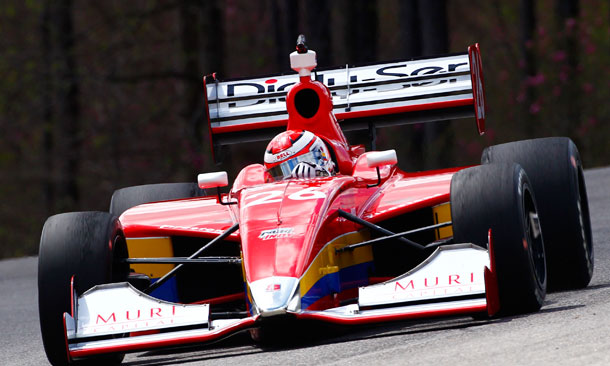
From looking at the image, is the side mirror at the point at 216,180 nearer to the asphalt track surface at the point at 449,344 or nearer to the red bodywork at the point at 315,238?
the red bodywork at the point at 315,238

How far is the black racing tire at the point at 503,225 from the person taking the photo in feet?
19.8

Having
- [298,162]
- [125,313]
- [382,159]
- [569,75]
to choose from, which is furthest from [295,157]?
[569,75]

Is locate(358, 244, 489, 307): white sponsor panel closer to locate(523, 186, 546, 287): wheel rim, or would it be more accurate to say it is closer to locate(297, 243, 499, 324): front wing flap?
locate(297, 243, 499, 324): front wing flap

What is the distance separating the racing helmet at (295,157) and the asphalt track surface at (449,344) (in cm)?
111

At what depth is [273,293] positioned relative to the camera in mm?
5852

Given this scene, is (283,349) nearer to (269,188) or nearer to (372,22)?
(269,188)

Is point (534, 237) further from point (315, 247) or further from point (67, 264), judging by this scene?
point (67, 264)

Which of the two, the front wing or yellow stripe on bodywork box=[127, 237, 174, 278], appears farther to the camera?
yellow stripe on bodywork box=[127, 237, 174, 278]

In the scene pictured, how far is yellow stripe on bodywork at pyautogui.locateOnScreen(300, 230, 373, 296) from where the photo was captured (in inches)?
241

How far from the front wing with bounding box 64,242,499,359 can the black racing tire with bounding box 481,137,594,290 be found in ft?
4.63

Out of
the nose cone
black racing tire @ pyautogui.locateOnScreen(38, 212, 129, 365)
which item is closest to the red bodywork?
the nose cone

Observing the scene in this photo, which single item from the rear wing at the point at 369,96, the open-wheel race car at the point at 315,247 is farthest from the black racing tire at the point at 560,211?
the rear wing at the point at 369,96

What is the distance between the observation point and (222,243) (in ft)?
25.4

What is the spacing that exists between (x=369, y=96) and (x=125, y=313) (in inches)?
155
